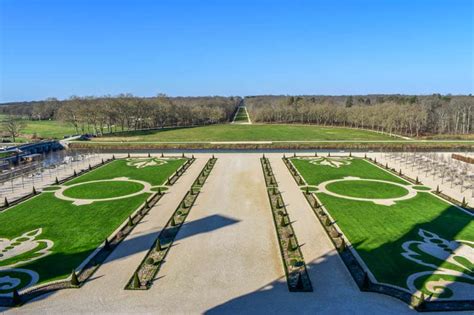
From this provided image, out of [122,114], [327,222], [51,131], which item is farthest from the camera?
[51,131]

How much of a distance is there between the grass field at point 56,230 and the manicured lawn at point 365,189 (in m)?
21.4

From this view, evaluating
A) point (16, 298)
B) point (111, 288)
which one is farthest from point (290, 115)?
point (16, 298)

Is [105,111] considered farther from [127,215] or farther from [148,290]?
[148,290]

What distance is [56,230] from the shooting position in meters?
28.5

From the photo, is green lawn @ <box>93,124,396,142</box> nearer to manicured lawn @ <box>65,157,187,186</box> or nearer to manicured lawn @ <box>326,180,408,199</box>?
manicured lawn @ <box>65,157,187,186</box>

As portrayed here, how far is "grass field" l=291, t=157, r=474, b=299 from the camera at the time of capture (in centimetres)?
2059

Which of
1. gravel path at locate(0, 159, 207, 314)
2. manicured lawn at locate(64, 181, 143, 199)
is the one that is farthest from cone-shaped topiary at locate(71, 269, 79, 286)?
manicured lawn at locate(64, 181, 143, 199)

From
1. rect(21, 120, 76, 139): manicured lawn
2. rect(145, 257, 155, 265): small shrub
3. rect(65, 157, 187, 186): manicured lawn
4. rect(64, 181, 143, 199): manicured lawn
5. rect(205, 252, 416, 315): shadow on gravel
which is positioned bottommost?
rect(205, 252, 416, 315): shadow on gravel

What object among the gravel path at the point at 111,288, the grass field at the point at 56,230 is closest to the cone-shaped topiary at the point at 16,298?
the gravel path at the point at 111,288

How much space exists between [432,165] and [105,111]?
84.3 m

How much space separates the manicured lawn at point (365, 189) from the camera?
3775 cm

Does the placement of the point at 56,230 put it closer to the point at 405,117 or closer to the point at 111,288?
the point at 111,288

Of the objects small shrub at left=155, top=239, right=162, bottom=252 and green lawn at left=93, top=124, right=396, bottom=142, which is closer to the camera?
small shrub at left=155, top=239, right=162, bottom=252

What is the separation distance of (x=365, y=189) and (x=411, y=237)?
45.1ft
